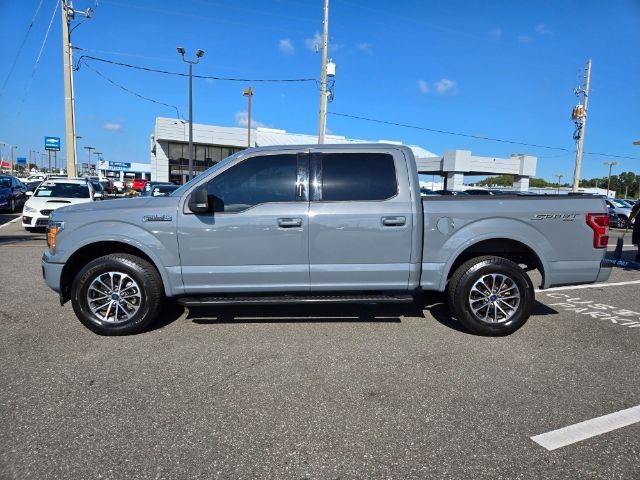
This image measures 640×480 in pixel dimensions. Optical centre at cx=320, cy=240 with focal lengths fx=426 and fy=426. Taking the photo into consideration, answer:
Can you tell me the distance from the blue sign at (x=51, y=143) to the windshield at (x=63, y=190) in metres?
70.6

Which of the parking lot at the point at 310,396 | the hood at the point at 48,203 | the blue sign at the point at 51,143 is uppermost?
the blue sign at the point at 51,143

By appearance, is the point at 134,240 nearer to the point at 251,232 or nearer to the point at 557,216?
the point at 251,232

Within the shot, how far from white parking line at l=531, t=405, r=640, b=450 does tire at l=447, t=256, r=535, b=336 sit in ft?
5.11

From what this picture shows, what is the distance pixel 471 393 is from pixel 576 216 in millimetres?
2469

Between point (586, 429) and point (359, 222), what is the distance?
2.54 metres

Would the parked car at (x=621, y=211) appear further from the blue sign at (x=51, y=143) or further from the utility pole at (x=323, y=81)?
the blue sign at (x=51, y=143)

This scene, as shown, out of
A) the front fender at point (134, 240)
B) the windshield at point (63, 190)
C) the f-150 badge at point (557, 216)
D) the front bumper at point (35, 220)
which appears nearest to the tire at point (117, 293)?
the front fender at point (134, 240)

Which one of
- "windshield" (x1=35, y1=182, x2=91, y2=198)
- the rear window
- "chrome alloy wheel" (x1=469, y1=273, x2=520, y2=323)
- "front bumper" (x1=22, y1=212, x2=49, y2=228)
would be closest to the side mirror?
the rear window

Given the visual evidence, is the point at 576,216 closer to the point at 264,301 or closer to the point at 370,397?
the point at 370,397

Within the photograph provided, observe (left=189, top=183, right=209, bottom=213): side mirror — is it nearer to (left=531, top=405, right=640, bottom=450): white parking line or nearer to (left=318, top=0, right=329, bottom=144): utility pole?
(left=531, top=405, right=640, bottom=450): white parking line

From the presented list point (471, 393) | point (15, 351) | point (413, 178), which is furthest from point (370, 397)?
point (15, 351)

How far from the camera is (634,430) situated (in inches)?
113

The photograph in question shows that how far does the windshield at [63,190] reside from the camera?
44.7ft

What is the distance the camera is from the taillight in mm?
4551
